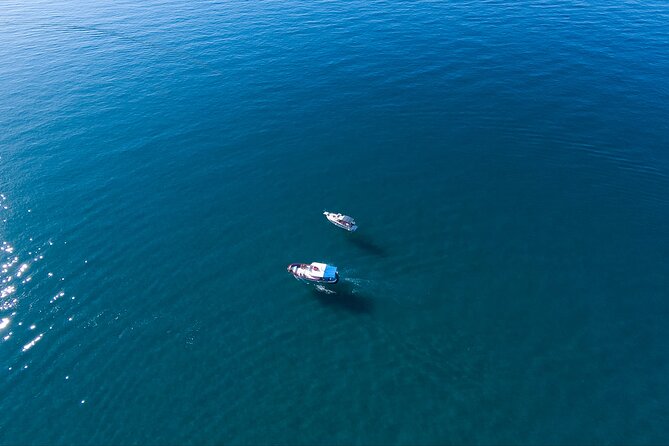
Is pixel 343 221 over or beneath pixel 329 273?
over

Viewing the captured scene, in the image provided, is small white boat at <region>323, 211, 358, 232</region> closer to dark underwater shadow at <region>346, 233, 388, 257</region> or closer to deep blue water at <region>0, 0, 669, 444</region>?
dark underwater shadow at <region>346, 233, 388, 257</region>

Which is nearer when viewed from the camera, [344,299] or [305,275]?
[344,299]

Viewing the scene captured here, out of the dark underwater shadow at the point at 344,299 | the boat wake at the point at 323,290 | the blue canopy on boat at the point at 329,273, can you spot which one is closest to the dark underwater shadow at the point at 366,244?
the dark underwater shadow at the point at 344,299

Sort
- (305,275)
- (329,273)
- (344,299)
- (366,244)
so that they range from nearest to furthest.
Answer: (329,273) < (344,299) < (305,275) < (366,244)

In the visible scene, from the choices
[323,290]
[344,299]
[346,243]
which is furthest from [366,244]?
[323,290]

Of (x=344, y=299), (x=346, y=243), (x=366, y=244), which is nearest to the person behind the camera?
(x=344, y=299)

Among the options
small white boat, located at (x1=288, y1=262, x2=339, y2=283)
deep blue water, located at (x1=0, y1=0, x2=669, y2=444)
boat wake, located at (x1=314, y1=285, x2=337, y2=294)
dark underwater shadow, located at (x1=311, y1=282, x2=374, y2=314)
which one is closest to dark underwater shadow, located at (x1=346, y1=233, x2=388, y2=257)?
deep blue water, located at (x1=0, y1=0, x2=669, y2=444)

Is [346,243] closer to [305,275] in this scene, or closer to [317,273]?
[317,273]
